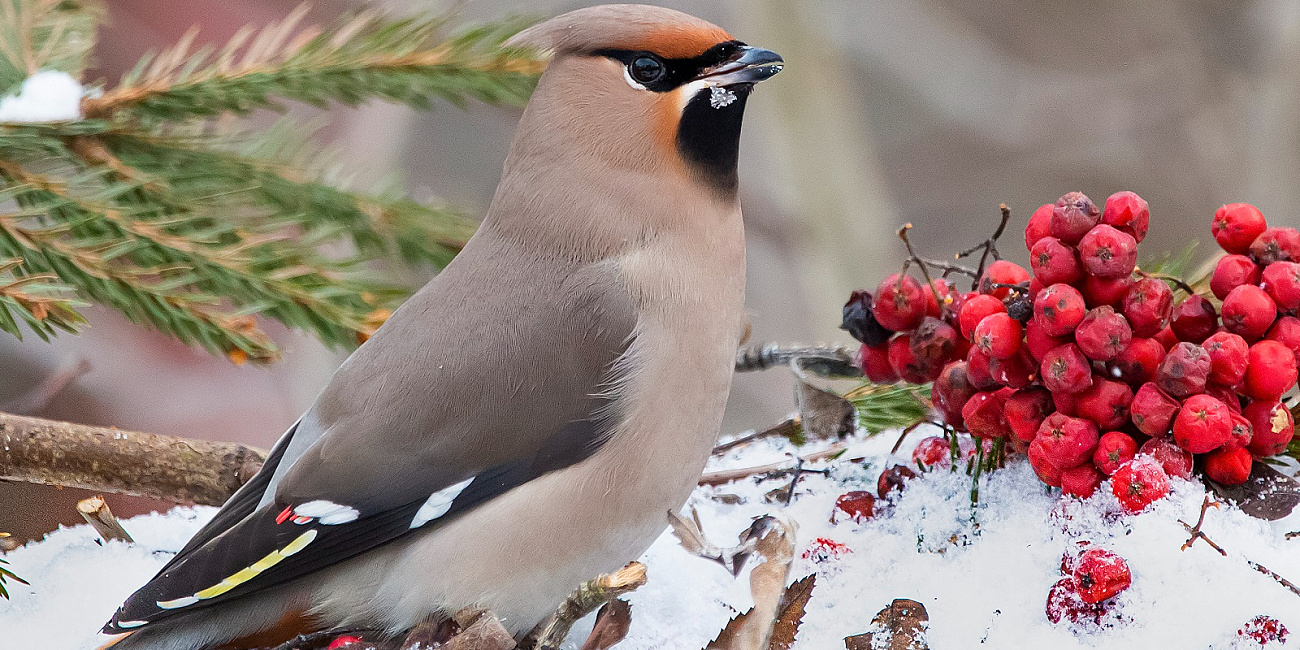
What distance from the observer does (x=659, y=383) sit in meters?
1.81

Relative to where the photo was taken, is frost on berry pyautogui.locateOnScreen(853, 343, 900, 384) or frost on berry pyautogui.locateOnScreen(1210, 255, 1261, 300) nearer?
frost on berry pyautogui.locateOnScreen(1210, 255, 1261, 300)

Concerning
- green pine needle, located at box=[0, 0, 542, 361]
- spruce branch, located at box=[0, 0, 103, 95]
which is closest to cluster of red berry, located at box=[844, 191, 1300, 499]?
green pine needle, located at box=[0, 0, 542, 361]

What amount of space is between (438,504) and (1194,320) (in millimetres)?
1034

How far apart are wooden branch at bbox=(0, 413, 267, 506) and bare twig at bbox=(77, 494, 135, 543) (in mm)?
58

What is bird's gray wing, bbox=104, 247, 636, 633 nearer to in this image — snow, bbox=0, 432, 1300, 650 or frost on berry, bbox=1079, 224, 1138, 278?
snow, bbox=0, 432, 1300, 650

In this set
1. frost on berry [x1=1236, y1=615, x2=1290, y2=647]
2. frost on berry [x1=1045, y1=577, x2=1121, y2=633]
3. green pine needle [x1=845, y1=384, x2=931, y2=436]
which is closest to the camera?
frost on berry [x1=1236, y1=615, x2=1290, y2=647]

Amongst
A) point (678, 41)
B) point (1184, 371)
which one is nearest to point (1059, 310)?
point (1184, 371)

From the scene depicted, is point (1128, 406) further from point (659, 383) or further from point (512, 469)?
point (512, 469)

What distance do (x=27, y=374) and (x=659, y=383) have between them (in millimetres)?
3133

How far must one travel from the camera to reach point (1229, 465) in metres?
1.59

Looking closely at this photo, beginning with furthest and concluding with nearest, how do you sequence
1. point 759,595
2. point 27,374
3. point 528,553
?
point 27,374
point 528,553
point 759,595

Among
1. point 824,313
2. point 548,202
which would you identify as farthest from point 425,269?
point 824,313

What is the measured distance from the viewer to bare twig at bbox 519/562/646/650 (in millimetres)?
1612

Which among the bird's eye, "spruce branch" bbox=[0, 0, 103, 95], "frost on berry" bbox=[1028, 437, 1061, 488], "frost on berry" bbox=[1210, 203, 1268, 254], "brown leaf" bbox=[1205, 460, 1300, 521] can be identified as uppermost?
A: "spruce branch" bbox=[0, 0, 103, 95]
